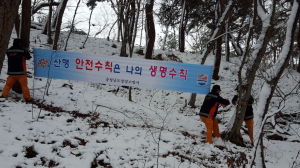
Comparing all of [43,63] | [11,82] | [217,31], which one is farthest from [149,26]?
[11,82]

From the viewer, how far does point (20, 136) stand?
3094 millimetres

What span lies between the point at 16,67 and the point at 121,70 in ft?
9.72

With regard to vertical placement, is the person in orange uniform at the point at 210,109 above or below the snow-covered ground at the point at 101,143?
above

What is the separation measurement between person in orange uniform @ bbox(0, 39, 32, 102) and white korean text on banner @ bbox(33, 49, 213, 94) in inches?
42.6

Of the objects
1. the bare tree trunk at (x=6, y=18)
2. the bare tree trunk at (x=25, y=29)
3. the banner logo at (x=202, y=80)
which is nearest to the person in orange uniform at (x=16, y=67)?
the bare tree trunk at (x=25, y=29)

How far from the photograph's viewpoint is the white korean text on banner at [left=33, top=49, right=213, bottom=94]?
5.97 metres

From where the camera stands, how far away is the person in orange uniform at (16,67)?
15.7 feet

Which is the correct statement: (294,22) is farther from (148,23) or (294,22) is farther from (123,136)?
(148,23)

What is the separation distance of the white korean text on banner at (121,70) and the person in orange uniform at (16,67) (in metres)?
1.08

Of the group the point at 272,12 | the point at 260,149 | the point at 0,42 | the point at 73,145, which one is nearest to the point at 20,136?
the point at 73,145

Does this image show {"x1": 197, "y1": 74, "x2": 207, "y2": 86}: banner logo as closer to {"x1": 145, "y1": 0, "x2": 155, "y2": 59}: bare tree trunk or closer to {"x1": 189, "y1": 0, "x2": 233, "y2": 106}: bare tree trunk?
{"x1": 189, "y1": 0, "x2": 233, "y2": 106}: bare tree trunk

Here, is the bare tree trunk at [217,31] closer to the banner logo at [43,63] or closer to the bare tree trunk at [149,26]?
the bare tree trunk at [149,26]

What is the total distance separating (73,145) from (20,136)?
2.97 feet

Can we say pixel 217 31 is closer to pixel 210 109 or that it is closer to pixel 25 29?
pixel 210 109
